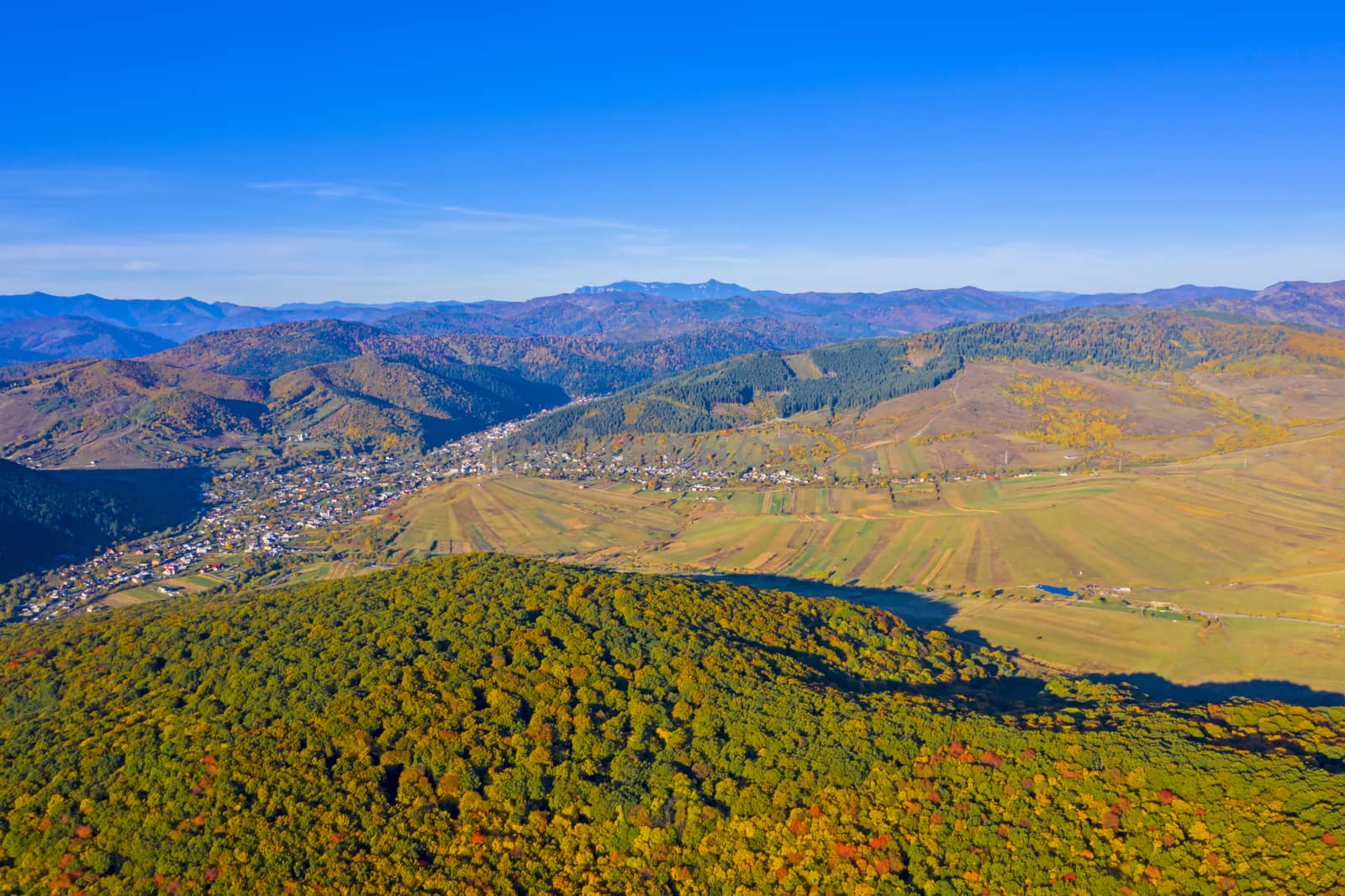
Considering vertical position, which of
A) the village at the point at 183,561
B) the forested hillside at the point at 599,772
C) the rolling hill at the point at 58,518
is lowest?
the village at the point at 183,561

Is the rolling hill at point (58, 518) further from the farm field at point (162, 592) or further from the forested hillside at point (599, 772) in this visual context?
the forested hillside at point (599, 772)

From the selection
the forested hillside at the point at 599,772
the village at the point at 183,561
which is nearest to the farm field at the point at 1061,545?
the village at the point at 183,561

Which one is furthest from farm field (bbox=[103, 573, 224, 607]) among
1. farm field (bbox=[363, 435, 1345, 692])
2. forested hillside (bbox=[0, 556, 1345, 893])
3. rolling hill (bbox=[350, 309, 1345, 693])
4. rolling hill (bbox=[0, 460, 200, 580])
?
forested hillside (bbox=[0, 556, 1345, 893])

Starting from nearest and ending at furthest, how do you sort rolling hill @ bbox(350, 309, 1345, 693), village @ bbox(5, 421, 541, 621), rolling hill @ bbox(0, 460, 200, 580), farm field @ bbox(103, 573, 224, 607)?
rolling hill @ bbox(350, 309, 1345, 693), farm field @ bbox(103, 573, 224, 607), village @ bbox(5, 421, 541, 621), rolling hill @ bbox(0, 460, 200, 580)

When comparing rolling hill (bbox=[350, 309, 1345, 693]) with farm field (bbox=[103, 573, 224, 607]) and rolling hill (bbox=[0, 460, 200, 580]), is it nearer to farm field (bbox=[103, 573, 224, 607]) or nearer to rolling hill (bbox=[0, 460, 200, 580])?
farm field (bbox=[103, 573, 224, 607])

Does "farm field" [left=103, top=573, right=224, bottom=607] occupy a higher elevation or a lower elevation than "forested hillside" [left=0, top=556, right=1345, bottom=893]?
A: lower

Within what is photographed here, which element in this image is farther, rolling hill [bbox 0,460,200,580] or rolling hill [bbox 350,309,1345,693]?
rolling hill [bbox 0,460,200,580]

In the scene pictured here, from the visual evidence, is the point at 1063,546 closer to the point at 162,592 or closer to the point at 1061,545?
the point at 1061,545
